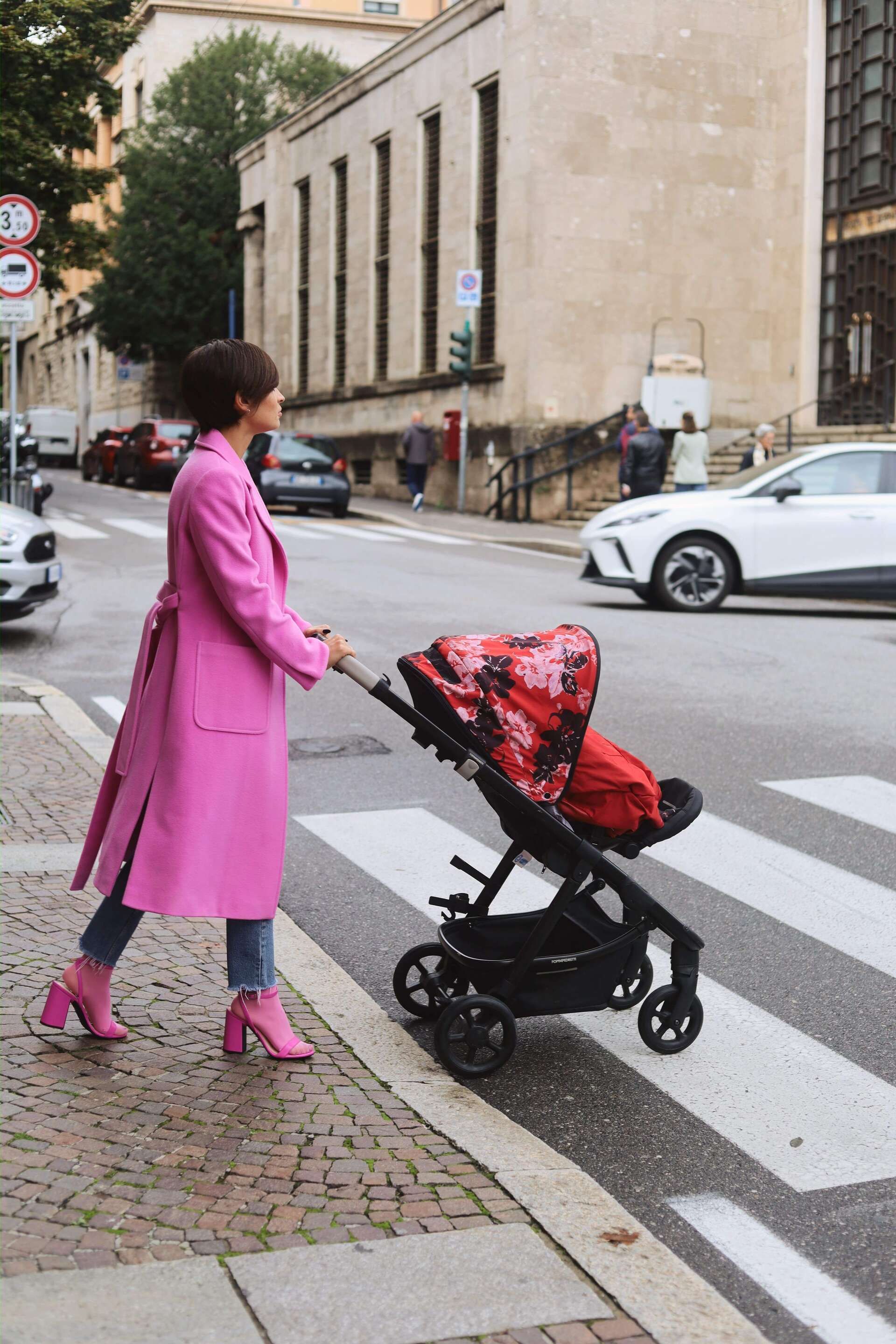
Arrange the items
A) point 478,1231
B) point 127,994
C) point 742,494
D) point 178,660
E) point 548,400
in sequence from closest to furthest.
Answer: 1. point 478,1231
2. point 178,660
3. point 127,994
4. point 742,494
5. point 548,400

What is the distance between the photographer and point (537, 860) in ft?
14.2

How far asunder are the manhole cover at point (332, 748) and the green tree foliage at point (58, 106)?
10189 mm

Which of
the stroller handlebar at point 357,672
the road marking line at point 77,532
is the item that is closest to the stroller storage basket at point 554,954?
the stroller handlebar at point 357,672

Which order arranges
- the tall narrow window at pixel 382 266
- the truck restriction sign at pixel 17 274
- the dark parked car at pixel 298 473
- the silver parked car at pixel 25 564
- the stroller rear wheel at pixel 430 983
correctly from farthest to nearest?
the tall narrow window at pixel 382 266 → the dark parked car at pixel 298 473 → the truck restriction sign at pixel 17 274 → the silver parked car at pixel 25 564 → the stroller rear wheel at pixel 430 983

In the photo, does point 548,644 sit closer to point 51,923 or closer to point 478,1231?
point 478,1231

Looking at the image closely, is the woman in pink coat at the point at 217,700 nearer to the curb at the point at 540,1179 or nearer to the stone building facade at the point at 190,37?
the curb at the point at 540,1179

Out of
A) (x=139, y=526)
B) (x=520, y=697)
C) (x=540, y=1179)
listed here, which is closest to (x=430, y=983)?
(x=520, y=697)

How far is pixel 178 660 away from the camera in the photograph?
12.8ft

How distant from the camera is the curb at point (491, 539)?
23.5 metres

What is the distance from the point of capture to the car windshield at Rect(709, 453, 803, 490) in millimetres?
15422

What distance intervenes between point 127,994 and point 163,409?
56550 mm

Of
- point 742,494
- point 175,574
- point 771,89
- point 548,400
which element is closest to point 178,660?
point 175,574

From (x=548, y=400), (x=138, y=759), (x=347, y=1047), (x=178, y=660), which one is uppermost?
(x=548, y=400)

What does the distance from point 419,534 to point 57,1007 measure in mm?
22731
